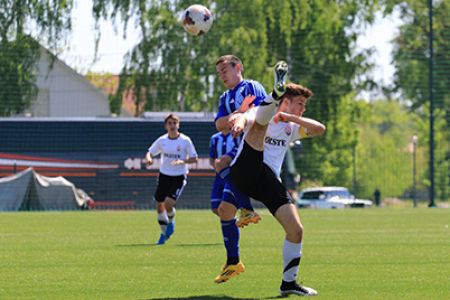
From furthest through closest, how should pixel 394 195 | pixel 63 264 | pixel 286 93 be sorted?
pixel 394 195 < pixel 63 264 < pixel 286 93

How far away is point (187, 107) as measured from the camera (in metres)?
44.5

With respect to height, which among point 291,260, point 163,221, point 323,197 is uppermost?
point 291,260

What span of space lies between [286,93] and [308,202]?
43321 mm

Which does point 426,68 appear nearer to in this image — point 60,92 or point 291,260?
point 60,92

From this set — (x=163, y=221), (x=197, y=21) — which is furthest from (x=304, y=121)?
(x=163, y=221)

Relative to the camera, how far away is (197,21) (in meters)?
13.5

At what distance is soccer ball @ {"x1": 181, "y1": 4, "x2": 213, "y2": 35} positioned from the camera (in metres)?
13.4

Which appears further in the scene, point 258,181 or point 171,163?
point 171,163

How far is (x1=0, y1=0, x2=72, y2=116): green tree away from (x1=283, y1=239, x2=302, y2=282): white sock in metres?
31.8

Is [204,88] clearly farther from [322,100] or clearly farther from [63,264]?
[63,264]

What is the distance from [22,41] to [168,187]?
24513 mm

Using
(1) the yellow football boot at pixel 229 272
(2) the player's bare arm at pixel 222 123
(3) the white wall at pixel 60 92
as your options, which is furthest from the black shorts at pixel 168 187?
(3) the white wall at pixel 60 92

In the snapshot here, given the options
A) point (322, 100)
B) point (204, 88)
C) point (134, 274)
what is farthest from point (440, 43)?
point (134, 274)

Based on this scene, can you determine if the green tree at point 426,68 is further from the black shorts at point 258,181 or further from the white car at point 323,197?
the black shorts at point 258,181
